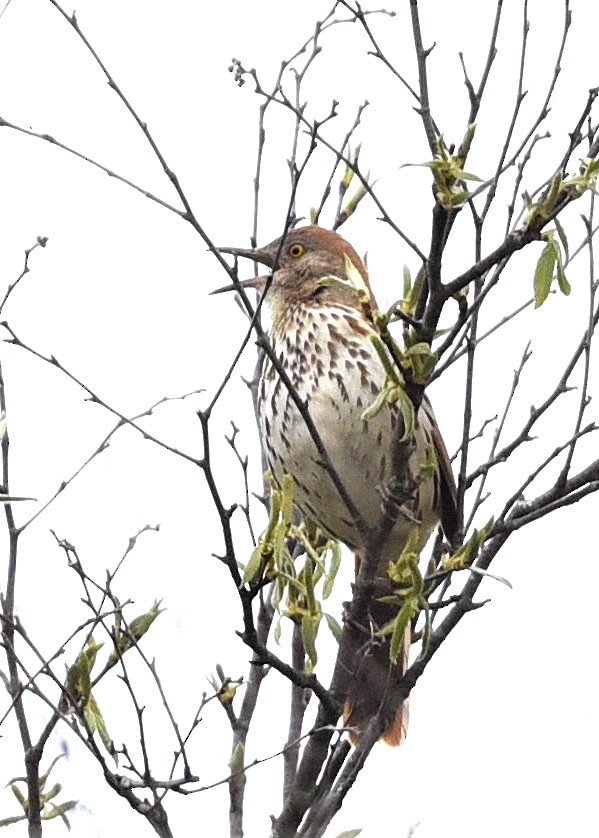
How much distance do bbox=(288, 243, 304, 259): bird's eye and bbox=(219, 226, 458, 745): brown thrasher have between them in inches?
13.2

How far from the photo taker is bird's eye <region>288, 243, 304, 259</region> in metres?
5.24

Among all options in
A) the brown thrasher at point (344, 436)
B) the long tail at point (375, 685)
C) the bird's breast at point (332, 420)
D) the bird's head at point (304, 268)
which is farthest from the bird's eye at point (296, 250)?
the long tail at point (375, 685)

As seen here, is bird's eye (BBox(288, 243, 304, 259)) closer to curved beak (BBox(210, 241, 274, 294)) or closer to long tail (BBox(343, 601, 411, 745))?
curved beak (BBox(210, 241, 274, 294))

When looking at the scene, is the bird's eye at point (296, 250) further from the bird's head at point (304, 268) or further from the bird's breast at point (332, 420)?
the bird's breast at point (332, 420)

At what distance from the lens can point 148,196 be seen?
3.18 m

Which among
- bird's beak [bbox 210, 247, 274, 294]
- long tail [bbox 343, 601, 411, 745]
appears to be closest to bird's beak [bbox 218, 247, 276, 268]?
bird's beak [bbox 210, 247, 274, 294]

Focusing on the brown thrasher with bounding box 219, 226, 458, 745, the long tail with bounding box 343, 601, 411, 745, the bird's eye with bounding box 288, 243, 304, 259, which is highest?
the bird's eye with bounding box 288, 243, 304, 259

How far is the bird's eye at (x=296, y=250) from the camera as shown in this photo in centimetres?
524

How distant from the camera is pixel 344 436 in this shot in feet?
14.4

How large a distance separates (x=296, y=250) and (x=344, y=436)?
3.76 ft

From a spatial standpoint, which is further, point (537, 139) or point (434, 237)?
point (537, 139)

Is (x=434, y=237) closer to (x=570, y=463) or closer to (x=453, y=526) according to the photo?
(x=570, y=463)

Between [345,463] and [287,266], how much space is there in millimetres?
1057

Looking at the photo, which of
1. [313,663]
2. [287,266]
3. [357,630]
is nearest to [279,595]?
[313,663]
